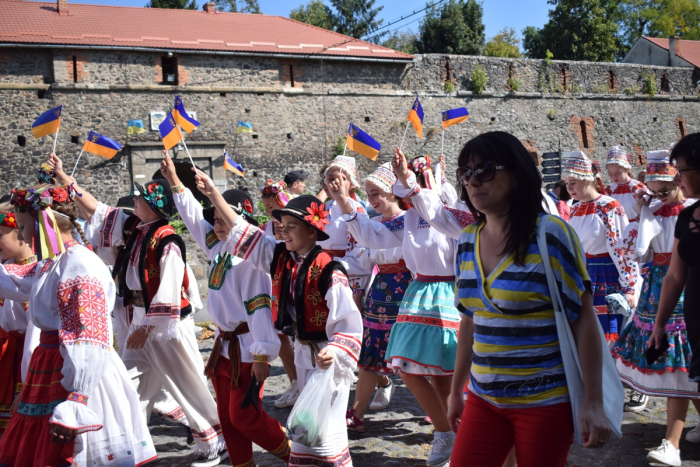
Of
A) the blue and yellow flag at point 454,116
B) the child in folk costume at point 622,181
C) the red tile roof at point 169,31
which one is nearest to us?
the child in folk costume at point 622,181

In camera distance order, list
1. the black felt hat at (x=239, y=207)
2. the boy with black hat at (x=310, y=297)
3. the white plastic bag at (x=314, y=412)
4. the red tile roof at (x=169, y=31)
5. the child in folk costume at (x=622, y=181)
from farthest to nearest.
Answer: the red tile roof at (x=169, y=31)
the child in folk costume at (x=622, y=181)
the black felt hat at (x=239, y=207)
the boy with black hat at (x=310, y=297)
the white plastic bag at (x=314, y=412)

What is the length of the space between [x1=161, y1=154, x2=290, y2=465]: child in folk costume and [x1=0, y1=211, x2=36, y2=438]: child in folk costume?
105cm

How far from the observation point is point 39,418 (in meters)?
3.15

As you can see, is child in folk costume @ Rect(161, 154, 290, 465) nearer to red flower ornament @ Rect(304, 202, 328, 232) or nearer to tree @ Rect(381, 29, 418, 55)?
red flower ornament @ Rect(304, 202, 328, 232)

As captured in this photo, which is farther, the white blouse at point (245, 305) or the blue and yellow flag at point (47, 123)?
the blue and yellow flag at point (47, 123)

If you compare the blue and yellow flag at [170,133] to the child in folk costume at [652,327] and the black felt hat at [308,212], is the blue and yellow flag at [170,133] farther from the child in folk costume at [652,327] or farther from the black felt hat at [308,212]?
the child in folk costume at [652,327]

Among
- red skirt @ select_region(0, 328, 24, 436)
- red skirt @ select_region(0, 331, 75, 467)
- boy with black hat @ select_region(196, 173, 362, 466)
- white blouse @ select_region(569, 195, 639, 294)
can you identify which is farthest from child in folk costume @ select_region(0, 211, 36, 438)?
white blouse @ select_region(569, 195, 639, 294)

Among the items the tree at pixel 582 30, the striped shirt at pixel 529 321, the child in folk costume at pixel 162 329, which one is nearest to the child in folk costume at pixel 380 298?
the child in folk costume at pixel 162 329

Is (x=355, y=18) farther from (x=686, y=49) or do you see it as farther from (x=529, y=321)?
(x=529, y=321)

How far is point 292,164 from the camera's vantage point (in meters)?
26.5

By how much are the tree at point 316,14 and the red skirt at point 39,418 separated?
160ft

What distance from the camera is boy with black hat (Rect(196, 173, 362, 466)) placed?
3.37 m

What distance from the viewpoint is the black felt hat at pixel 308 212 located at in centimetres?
365

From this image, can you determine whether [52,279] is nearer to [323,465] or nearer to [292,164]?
[323,465]
